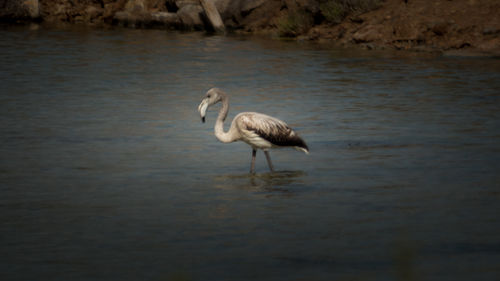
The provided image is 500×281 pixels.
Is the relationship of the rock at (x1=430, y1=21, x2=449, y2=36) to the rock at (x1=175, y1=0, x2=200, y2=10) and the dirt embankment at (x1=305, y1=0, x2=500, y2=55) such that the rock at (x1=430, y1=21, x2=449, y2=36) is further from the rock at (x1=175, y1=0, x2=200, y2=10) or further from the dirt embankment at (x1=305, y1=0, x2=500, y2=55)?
the rock at (x1=175, y1=0, x2=200, y2=10)

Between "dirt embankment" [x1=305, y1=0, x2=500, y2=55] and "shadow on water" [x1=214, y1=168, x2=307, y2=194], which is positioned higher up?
"shadow on water" [x1=214, y1=168, x2=307, y2=194]

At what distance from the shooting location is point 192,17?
35969 mm

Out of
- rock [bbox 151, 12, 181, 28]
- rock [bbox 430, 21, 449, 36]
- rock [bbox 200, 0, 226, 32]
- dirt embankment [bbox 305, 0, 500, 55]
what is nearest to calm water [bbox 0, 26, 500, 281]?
dirt embankment [bbox 305, 0, 500, 55]

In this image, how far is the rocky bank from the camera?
25.3m

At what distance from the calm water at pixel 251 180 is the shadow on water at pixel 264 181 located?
0.03 meters

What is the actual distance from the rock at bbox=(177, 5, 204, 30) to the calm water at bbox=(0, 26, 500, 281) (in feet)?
50.9

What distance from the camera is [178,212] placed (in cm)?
819

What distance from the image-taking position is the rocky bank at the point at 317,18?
82.9ft

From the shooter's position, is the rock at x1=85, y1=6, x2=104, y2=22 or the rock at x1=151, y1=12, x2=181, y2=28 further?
the rock at x1=85, y1=6, x2=104, y2=22

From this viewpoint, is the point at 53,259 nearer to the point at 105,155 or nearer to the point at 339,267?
the point at 339,267

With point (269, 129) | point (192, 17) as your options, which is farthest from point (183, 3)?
point (269, 129)

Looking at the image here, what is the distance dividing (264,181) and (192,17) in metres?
26.9

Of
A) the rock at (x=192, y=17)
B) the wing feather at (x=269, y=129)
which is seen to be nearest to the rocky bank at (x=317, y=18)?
the rock at (x=192, y=17)

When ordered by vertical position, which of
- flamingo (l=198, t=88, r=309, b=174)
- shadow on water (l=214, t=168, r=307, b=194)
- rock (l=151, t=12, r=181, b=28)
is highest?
flamingo (l=198, t=88, r=309, b=174)
